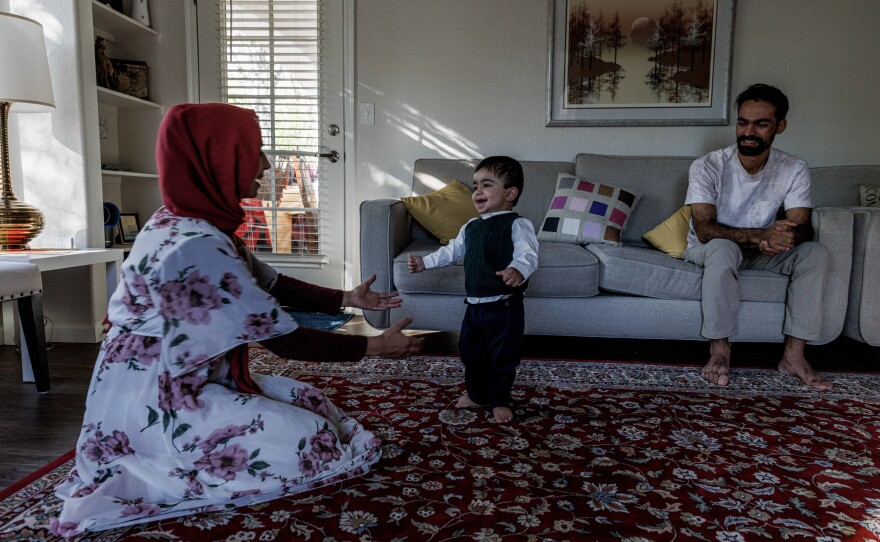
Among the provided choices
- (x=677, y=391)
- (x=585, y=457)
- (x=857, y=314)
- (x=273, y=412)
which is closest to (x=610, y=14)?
(x=857, y=314)

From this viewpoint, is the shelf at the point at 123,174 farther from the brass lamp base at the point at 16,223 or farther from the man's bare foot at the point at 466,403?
the man's bare foot at the point at 466,403

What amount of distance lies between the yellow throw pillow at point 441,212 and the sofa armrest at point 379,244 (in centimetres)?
29

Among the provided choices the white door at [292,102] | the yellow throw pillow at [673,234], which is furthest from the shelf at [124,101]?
the yellow throw pillow at [673,234]

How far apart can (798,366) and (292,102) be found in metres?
2.98

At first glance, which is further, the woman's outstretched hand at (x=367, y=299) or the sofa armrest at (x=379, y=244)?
the sofa armrest at (x=379, y=244)

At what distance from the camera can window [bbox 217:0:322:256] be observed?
11.5ft

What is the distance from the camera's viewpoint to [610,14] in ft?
10.6

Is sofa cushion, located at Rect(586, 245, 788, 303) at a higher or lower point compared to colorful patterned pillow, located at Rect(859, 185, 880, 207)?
lower

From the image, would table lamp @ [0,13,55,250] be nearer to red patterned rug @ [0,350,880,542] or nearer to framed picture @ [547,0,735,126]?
red patterned rug @ [0,350,880,542]

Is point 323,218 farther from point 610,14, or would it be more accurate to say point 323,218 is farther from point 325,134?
point 610,14

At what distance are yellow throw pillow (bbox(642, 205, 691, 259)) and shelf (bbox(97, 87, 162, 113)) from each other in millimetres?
2795

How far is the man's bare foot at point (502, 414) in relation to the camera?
5.75 ft

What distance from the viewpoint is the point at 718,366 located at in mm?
2232

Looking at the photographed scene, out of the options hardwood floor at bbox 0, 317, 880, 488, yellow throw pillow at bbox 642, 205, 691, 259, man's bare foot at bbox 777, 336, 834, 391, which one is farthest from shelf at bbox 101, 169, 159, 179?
man's bare foot at bbox 777, 336, 834, 391
